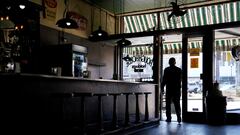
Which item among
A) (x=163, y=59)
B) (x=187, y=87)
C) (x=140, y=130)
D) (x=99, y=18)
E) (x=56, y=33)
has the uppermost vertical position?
(x=99, y=18)

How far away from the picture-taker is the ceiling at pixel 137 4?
28.8 ft

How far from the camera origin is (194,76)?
8344 millimetres

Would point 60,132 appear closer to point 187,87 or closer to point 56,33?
point 56,33

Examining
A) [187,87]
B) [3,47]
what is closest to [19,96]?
[3,47]

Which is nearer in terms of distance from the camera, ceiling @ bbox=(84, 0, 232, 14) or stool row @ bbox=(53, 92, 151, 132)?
stool row @ bbox=(53, 92, 151, 132)

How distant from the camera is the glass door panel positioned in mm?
8234

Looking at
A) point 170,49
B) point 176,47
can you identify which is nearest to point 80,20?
point 170,49

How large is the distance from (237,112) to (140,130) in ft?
9.88

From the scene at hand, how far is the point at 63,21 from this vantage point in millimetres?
5941

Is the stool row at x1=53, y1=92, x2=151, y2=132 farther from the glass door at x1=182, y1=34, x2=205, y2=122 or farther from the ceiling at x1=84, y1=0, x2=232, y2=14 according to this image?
the ceiling at x1=84, y1=0, x2=232, y2=14

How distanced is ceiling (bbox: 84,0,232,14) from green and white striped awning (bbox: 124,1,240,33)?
0.23 meters

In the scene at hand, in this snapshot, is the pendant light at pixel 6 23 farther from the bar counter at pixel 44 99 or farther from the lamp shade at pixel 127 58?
the lamp shade at pixel 127 58

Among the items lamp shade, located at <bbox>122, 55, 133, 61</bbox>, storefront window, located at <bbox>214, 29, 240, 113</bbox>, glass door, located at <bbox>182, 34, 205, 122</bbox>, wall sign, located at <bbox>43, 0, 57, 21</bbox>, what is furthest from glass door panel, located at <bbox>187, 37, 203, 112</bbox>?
wall sign, located at <bbox>43, 0, 57, 21</bbox>

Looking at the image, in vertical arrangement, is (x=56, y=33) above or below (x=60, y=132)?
above
